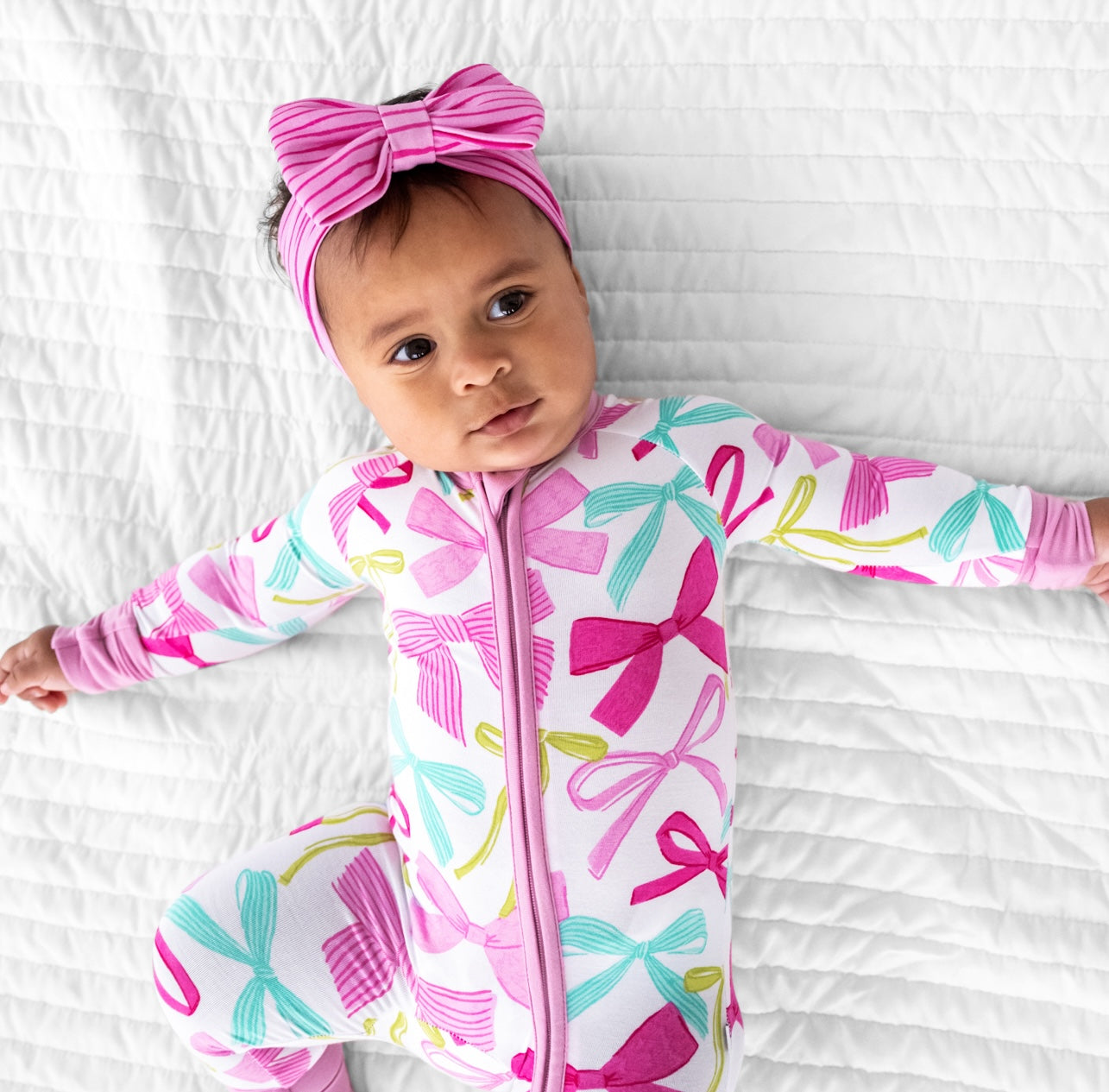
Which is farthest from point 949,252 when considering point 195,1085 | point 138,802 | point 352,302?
point 195,1085

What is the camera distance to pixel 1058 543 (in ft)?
3.62

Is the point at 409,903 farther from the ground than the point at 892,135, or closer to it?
closer to it

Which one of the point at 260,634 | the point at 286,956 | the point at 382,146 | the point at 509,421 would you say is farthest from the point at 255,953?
the point at 382,146

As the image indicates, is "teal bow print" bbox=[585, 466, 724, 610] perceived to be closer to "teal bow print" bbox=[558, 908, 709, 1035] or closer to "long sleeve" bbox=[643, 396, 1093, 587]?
"long sleeve" bbox=[643, 396, 1093, 587]

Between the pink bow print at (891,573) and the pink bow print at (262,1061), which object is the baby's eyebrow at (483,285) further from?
the pink bow print at (262,1061)

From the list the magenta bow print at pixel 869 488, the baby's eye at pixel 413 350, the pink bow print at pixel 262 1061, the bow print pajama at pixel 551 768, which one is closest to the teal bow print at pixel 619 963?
the bow print pajama at pixel 551 768

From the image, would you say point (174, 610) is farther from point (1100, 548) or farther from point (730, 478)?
point (1100, 548)

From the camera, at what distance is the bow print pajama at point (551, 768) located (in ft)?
3.37

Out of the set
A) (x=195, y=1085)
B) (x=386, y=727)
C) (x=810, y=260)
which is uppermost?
(x=810, y=260)

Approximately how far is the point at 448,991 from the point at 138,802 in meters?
0.48

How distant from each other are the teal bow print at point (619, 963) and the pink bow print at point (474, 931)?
3cm

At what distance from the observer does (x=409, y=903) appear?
1.12 meters

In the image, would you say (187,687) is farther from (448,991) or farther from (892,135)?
(892,135)

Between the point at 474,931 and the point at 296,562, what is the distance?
0.44 meters
